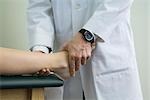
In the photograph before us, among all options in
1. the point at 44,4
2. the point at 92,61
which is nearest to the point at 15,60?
the point at 92,61

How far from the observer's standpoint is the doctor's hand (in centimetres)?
82

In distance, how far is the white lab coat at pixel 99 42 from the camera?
928mm

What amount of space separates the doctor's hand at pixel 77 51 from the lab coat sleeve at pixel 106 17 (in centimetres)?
6

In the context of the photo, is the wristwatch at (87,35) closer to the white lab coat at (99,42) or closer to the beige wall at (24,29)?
the white lab coat at (99,42)

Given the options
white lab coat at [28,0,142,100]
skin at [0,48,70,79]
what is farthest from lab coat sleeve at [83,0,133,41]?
skin at [0,48,70,79]

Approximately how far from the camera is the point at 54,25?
1.12m

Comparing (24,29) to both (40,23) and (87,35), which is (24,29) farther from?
(87,35)

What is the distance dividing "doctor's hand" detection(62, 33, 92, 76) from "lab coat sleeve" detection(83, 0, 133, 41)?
6cm

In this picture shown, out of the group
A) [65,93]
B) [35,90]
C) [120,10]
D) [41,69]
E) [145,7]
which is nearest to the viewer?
[35,90]

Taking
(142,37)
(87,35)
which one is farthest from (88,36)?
(142,37)

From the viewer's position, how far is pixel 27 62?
Result: 711 millimetres

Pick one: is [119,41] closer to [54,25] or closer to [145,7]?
[54,25]

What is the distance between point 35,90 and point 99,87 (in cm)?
39

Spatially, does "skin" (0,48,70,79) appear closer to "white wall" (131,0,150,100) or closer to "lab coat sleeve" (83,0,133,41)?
"lab coat sleeve" (83,0,133,41)
